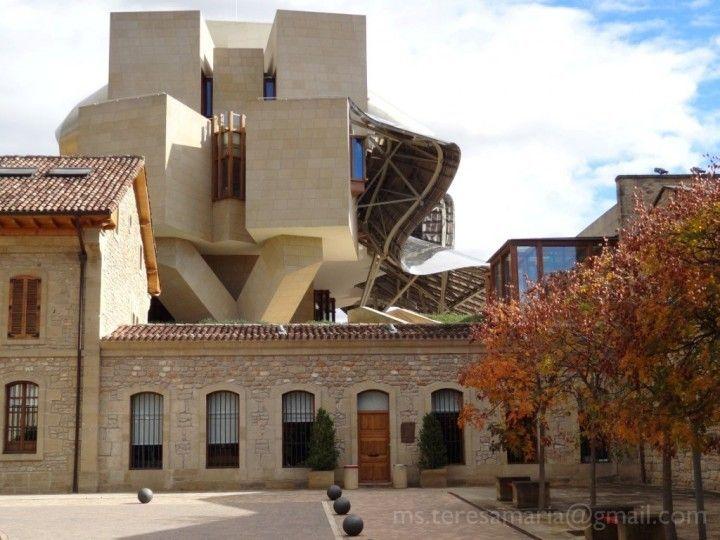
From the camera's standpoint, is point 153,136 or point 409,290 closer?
point 153,136

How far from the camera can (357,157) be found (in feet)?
143

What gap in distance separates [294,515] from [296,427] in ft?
26.4

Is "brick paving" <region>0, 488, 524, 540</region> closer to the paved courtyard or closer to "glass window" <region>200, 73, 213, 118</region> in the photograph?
the paved courtyard

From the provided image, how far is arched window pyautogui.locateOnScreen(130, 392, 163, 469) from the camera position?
26.6 m

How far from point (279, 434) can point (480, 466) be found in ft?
19.0

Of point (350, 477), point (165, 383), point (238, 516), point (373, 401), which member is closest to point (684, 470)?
point (373, 401)

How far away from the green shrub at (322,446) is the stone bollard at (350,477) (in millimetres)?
526

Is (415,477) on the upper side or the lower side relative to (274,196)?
lower

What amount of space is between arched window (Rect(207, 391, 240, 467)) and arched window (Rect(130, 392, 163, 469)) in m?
1.37

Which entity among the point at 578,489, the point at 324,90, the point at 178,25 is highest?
the point at 178,25

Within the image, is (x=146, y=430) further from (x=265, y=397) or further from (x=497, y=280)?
(x=497, y=280)

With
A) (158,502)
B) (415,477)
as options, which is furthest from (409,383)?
(158,502)

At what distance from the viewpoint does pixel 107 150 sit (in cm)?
4156

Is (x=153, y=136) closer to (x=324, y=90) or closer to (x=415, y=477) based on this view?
(x=324, y=90)
